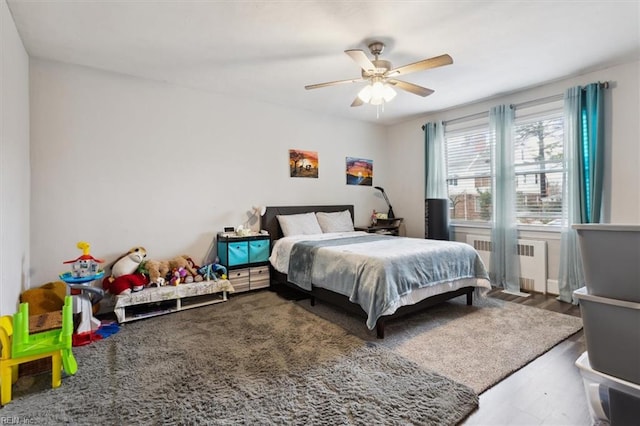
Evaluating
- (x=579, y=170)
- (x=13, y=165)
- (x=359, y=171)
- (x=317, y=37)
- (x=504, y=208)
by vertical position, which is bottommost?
(x=504, y=208)

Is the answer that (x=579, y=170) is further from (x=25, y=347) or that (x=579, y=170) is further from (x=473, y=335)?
(x=25, y=347)

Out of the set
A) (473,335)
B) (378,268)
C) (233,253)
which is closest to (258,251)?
(233,253)

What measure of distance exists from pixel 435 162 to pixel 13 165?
16.0 feet

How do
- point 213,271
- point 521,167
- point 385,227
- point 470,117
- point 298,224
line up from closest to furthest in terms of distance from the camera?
point 213,271
point 521,167
point 298,224
point 470,117
point 385,227

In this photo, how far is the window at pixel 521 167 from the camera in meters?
3.69

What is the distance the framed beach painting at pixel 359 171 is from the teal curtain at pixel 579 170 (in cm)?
277

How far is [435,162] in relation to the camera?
4.82m

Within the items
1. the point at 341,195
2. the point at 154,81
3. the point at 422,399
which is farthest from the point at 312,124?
the point at 422,399

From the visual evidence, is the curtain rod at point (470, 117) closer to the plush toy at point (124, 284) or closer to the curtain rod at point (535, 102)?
the curtain rod at point (535, 102)

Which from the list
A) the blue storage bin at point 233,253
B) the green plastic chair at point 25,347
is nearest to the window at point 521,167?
the blue storage bin at point 233,253

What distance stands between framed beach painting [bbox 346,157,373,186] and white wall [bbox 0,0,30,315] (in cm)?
398

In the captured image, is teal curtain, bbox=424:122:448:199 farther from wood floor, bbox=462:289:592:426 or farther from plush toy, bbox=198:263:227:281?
plush toy, bbox=198:263:227:281

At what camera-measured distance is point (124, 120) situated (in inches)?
129

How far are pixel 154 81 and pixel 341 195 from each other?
304cm
